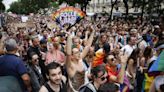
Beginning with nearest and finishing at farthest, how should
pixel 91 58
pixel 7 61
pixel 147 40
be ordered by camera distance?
pixel 7 61
pixel 91 58
pixel 147 40

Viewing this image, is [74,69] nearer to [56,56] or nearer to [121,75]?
[121,75]

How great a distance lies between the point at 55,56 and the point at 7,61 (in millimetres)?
2685

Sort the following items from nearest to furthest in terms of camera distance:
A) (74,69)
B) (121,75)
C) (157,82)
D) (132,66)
Result: (157,82)
(121,75)
(74,69)
(132,66)

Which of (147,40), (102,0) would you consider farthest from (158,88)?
(102,0)

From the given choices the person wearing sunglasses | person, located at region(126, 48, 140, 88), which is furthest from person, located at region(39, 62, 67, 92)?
person, located at region(126, 48, 140, 88)

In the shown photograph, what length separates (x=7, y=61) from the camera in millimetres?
6367

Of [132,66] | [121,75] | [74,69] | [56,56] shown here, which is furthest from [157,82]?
[56,56]

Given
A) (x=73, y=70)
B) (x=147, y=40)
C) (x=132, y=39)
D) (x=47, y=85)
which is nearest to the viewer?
(x=47, y=85)

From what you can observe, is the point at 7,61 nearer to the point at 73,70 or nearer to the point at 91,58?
the point at 73,70

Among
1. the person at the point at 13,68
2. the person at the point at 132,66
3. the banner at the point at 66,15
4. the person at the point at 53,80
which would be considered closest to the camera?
the person at the point at 53,80

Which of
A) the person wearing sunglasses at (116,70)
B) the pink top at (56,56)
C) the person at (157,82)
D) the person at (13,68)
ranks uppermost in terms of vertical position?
the person at (157,82)

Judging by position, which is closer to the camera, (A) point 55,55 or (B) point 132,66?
(B) point 132,66

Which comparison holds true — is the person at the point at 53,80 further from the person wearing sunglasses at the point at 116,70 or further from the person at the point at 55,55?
the person at the point at 55,55

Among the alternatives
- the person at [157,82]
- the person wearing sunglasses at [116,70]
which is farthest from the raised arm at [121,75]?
the person at [157,82]
